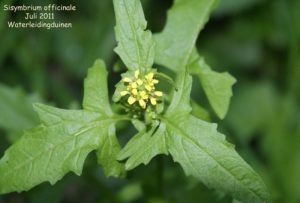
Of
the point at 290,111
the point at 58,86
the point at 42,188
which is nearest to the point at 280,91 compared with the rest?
the point at 290,111

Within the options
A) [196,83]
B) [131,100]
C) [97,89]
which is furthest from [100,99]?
[196,83]

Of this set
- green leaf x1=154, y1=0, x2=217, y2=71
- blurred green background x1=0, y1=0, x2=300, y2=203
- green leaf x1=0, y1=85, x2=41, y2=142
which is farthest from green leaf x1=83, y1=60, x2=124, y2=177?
green leaf x1=0, y1=85, x2=41, y2=142

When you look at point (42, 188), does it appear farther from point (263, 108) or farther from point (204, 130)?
point (263, 108)

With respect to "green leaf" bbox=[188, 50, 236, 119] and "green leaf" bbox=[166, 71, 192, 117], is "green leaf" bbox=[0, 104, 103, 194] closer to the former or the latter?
"green leaf" bbox=[166, 71, 192, 117]

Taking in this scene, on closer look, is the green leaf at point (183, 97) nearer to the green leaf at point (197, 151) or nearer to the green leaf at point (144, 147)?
the green leaf at point (197, 151)

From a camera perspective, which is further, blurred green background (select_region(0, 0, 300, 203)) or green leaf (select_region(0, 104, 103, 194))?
blurred green background (select_region(0, 0, 300, 203))

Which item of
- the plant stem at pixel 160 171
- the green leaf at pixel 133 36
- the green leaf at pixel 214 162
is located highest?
the green leaf at pixel 133 36

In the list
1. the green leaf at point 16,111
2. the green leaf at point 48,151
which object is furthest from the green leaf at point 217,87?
the green leaf at point 16,111
